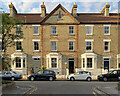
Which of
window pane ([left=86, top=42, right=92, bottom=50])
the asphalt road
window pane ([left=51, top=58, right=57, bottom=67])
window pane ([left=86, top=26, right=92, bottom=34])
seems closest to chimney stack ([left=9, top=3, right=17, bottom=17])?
window pane ([left=51, top=58, right=57, bottom=67])

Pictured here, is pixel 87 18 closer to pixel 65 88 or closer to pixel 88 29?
pixel 88 29

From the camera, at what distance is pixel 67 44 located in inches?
1249

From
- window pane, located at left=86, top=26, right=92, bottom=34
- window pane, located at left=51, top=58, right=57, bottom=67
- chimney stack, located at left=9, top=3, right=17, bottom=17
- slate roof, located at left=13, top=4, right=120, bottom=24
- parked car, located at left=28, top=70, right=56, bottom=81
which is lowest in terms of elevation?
parked car, located at left=28, top=70, right=56, bottom=81

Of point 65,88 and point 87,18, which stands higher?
point 87,18

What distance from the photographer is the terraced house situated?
31.4 m

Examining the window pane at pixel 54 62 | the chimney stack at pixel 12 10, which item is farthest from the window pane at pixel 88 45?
the chimney stack at pixel 12 10

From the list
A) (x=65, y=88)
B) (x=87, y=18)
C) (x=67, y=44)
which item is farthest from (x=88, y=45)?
(x=65, y=88)

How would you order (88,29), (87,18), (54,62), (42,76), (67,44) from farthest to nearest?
1. (87,18)
2. (88,29)
3. (67,44)
4. (54,62)
5. (42,76)

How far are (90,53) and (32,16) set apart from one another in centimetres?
1312

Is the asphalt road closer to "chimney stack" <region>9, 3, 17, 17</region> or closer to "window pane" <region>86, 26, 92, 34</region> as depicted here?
"window pane" <region>86, 26, 92, 34</region>

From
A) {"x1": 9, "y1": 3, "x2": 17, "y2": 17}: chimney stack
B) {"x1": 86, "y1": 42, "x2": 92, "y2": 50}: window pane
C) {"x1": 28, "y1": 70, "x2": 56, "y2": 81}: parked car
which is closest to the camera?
{"x1": 28, "y1": 70, "x2": 56, "y2": 81}: parked car

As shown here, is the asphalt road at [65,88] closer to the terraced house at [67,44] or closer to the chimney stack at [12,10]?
the terraced house at [67,44]

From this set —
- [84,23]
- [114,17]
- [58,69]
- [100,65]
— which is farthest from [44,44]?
[114,17]

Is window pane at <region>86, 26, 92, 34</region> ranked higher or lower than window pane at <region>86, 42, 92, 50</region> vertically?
higher
